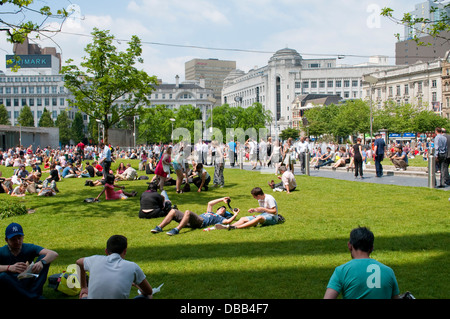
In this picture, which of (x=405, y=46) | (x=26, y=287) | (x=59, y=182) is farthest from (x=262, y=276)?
(x=405, y=46)

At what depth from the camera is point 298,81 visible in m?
137

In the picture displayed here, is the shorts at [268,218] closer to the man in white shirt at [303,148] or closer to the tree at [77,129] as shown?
the man in white shirt at [303,148]

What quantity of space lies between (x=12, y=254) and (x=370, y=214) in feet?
25.7

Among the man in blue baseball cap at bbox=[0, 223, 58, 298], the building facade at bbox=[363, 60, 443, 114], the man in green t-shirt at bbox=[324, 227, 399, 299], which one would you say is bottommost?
the man in blue baseball cap at bbox=[0, 223, 58, 298]

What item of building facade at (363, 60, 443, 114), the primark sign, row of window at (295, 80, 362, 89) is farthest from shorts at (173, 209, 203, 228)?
the primark sign

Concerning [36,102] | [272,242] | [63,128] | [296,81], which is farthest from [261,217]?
[296,81]

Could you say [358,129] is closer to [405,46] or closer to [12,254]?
[12,254]

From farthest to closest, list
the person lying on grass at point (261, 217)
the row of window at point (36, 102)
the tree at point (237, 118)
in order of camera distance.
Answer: the row of window at point (36, 102) < the tree at point (237, 118) < the person lying on grass at point (261, 217)

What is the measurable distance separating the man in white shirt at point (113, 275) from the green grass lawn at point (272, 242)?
1073 mm

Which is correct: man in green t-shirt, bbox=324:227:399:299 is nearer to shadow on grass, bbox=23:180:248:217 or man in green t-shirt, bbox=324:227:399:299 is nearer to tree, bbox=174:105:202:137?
shadow on grass, bbox=23:180:248:217

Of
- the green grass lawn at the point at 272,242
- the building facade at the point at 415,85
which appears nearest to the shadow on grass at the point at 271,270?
the green grass lawn at the point at 272,242

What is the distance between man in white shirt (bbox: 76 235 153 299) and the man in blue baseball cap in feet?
3.26

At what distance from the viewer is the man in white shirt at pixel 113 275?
169 inches

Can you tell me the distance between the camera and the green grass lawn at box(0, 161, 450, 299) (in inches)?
223
